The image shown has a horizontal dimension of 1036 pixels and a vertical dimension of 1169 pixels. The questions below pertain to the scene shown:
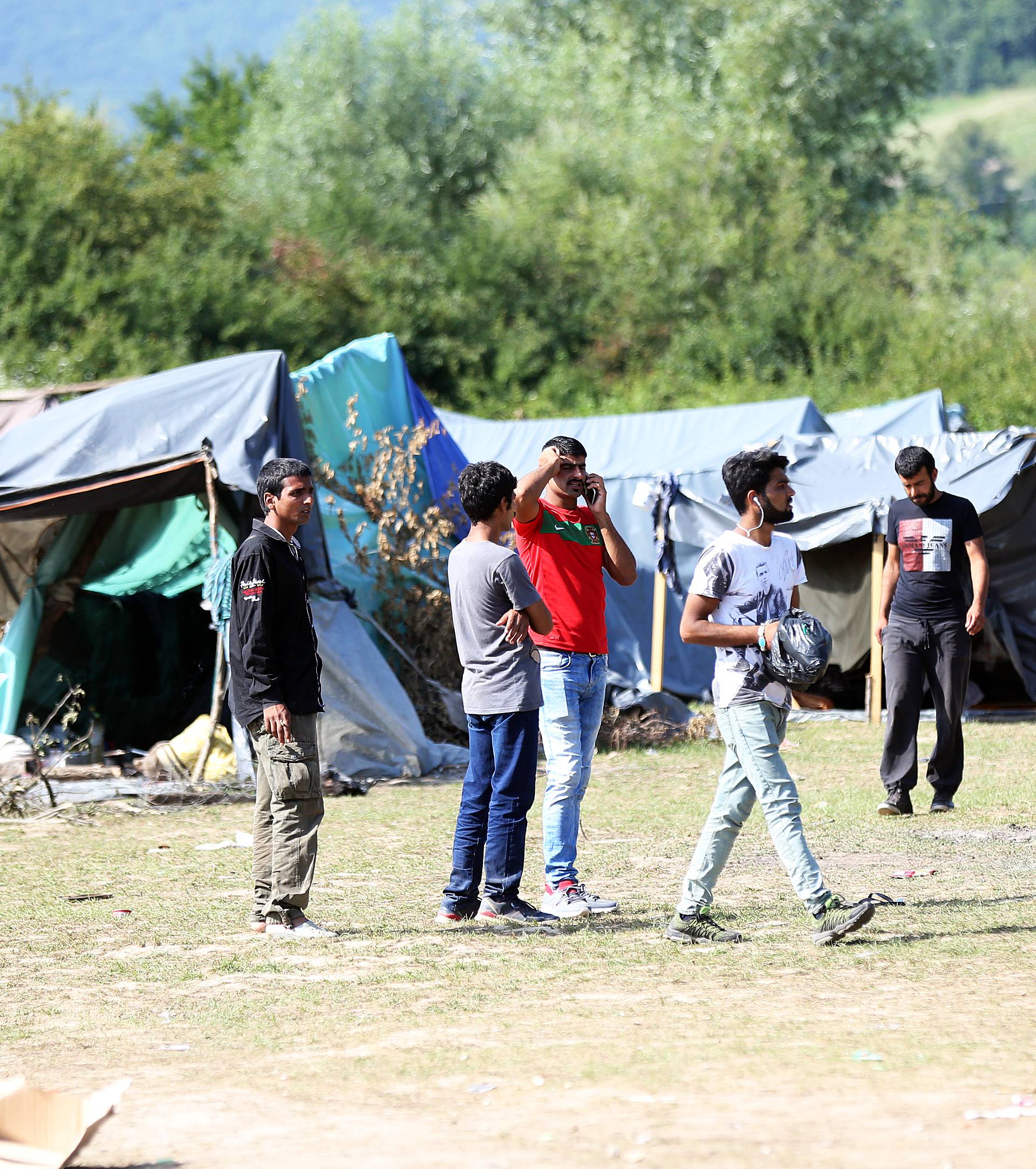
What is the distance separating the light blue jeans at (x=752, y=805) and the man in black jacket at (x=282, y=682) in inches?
57.9

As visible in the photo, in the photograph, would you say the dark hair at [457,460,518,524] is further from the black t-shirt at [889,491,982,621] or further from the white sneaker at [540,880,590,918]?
the black t-shirt at [889,491,982,621]

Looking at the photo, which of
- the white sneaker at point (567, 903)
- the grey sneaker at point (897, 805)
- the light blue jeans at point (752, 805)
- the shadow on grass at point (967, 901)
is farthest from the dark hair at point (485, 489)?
the grey sneaker at point (897, 805)

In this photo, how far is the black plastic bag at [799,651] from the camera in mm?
5254

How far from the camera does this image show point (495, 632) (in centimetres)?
585

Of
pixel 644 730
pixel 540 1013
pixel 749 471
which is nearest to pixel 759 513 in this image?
pixel 749 471

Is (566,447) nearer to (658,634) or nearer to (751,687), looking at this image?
(751,687)

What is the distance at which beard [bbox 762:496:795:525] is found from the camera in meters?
5.52

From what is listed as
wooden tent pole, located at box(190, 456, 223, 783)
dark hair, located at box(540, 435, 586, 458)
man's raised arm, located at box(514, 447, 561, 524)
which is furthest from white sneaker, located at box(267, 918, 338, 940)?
wooden tent pole, located at box(190, 456, 223, 783)

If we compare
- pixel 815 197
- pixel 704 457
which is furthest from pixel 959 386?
pixel 704 457

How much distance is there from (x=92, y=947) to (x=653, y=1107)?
300cm

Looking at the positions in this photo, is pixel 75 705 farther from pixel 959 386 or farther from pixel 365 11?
pixel 365 11

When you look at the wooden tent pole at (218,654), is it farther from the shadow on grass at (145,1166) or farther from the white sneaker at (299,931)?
the shadow on grass at (145,1166)

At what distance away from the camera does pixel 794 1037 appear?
14.3 ft

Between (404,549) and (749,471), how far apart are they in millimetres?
7551
